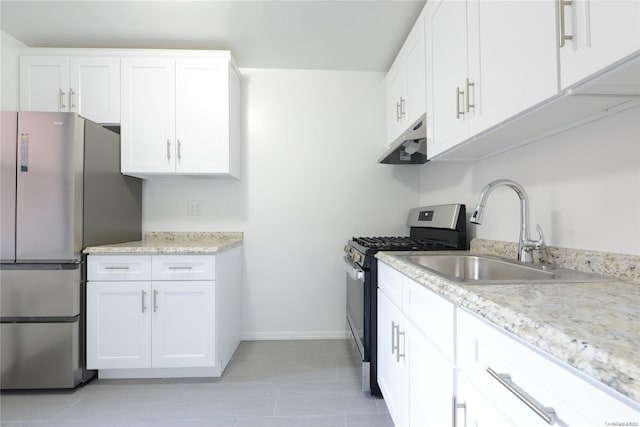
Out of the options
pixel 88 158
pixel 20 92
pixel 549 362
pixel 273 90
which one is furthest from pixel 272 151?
pixel 549 362

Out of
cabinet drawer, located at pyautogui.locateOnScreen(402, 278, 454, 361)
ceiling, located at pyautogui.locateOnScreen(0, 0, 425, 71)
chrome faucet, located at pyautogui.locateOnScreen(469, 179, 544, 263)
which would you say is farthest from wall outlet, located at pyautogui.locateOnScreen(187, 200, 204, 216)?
chrome faucet, located at pyautogui.locateOnScreen(469, 179, 544, 263)

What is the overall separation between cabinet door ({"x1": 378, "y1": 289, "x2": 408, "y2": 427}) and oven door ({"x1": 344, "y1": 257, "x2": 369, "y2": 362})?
12 cm

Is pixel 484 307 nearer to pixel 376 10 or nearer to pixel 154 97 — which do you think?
pixel 376 10

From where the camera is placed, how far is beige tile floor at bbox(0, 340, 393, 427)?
1.56 metres

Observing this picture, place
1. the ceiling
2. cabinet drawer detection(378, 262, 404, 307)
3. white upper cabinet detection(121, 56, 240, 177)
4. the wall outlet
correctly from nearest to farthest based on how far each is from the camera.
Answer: cabinet drawer detection(378, 262, 404, 307)
the ceiling
white upper cabinet detection(121, 56, 240, 177)
the wall outlet

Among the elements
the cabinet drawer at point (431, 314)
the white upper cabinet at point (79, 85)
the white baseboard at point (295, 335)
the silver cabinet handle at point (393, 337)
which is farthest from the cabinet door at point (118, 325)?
the cabinet drawer at point (431, 314)

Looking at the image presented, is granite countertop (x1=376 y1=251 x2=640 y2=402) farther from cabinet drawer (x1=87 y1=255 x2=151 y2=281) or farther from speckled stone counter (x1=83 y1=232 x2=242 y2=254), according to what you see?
cabinet drawer (x1=87 y1=255 x2=151 y2=281)

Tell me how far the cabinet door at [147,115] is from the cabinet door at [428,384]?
199 centimetres

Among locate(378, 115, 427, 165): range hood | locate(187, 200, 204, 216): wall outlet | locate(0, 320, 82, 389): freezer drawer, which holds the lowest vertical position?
locate(0, 320, 82, 389): freezer drawer

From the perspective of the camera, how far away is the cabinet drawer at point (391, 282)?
1344 mm

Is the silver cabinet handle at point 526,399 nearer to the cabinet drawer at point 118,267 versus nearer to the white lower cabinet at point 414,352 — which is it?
the white lower cabinet at point 414,352

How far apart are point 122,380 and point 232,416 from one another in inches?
34.7

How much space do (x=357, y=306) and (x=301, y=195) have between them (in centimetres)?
108

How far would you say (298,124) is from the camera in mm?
2637
